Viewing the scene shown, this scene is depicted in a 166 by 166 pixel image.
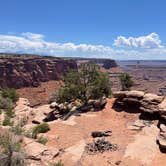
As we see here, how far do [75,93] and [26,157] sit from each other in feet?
63.6

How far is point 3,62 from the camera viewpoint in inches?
4663

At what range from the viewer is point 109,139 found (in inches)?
1004

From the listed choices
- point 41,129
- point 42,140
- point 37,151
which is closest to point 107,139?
point 42,140

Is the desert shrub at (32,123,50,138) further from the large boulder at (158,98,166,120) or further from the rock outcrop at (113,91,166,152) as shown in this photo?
the large boulder at (158,98,166,120)

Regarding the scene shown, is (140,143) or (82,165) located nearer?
(82,165)

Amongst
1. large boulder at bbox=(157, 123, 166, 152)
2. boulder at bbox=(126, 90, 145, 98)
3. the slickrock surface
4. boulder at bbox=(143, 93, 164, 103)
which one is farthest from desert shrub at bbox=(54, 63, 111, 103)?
large boulder at bbox=(157, 123, 166, 152)

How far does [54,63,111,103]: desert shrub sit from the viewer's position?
38625 mm

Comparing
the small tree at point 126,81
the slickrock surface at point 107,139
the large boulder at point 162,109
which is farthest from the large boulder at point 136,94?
the small tree at point 126,81

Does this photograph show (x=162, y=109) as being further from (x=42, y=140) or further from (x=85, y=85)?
(x=85, y=85)

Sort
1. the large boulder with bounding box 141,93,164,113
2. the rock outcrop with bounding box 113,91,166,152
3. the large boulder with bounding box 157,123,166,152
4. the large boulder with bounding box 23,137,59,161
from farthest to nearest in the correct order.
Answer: the large boulder with bounding box 141,93,164,113
the rock outcrop with bounding box 113,91,166,152
the large boulder with bounding box 157,123,166,152
the large boulder with bounding box 23,137,59,161

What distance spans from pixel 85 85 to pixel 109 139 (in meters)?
14.4

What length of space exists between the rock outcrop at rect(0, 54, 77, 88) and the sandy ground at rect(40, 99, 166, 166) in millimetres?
85507

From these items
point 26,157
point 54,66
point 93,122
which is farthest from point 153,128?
point 54,66

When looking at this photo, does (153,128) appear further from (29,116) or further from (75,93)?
Answer: (29,116)
